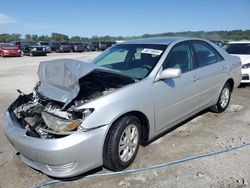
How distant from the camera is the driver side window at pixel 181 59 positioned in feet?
13.5

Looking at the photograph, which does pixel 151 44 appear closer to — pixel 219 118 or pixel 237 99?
pixel 219 118

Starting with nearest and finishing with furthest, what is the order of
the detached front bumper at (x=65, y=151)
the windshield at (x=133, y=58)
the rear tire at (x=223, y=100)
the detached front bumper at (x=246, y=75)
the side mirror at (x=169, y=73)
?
the detached front bumper at (x=65, y=151) → the side mirror at (x=169, y=73) → the windshield at (x=133, y=58) → the rear tire at (x=223, y=100) → the detached front bumper at (x=246, y=75)

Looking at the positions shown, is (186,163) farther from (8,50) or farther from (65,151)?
(8,50)

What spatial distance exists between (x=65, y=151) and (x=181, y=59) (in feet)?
7.99

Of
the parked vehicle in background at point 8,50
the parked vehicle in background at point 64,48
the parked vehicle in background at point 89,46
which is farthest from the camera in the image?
the parked vehicle in background at point 89,46

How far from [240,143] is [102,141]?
2359 millimetres

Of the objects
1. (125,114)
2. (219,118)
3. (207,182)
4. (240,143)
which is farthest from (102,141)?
(219,118)

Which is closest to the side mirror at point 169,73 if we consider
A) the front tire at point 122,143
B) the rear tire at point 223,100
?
the front tire at point 122,143

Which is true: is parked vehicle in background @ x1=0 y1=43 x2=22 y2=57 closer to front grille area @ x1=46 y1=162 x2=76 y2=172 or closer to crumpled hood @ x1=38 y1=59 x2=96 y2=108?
crumpled hood @ x1=38 y1=59 x2=96 y2=108

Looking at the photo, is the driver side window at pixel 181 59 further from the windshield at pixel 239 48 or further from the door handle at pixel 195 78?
the windshield at pixel 239 48

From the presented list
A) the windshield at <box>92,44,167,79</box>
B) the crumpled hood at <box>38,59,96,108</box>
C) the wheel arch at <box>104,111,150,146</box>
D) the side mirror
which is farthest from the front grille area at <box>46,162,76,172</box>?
the side mirror

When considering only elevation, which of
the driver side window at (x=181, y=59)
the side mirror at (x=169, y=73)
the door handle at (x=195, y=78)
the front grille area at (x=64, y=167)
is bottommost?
the front grille area at (x=64, y=167)

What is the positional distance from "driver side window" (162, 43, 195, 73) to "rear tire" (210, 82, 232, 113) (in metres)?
1.41

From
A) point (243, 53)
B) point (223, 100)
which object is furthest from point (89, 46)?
point (223, 100)
